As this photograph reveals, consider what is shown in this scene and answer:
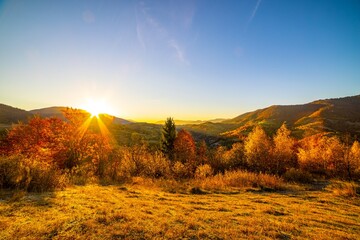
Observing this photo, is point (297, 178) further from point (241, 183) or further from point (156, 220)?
point (156, 220)

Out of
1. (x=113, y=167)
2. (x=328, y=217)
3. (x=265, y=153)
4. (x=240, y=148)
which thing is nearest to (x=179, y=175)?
(x=113, y=167)

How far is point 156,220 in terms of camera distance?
802cm

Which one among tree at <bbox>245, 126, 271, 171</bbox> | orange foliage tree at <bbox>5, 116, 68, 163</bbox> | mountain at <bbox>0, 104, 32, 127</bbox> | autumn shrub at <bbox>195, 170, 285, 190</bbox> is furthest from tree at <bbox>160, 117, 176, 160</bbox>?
mountain at <bbox>0, 104, 32, 127</bbox>

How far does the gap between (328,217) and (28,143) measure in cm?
2921

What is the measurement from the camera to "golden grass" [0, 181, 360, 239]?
6656 mm

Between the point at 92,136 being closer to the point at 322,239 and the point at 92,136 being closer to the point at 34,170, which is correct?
the point at 34,170

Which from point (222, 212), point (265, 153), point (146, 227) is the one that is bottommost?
point (265, 153)

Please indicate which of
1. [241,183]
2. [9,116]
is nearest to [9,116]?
[9,116]

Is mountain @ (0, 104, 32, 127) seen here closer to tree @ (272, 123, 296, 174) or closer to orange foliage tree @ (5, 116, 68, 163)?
orange foliage tree @ (5, 116, 68, 163)

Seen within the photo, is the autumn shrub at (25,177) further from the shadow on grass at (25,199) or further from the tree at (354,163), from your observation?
the tree at (354,163)

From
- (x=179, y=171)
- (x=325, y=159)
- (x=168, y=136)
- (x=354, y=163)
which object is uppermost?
(x=168, y=136)

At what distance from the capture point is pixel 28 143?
27094 millimetres

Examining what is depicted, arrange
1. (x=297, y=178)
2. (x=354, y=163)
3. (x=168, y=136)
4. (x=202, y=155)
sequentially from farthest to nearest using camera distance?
(x=168, y=136) < (x=202, y=155) < (x=354, y=163) < (x=297, y=178)

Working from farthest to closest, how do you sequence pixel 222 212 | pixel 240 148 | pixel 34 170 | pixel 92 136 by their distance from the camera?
pixel 240 148, pixel 92 136, pixel 34 170, pixel 222 212
